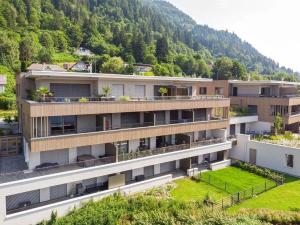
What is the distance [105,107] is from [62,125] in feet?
12.6

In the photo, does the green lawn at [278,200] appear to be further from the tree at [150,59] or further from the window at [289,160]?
the tree at [150,59]

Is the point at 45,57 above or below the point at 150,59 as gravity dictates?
below

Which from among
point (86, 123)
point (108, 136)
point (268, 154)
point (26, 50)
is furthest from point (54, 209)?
point (26, 50)

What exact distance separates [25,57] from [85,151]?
239 feet

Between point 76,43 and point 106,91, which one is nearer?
point 106,91

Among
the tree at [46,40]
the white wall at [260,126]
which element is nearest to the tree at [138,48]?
the tree at [46,40]

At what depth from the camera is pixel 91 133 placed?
72.7 ft

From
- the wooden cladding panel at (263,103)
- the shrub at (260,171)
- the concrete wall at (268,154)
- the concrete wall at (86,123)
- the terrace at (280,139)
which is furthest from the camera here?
the wooden cladding panel at (263,103)

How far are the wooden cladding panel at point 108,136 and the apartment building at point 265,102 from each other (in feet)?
39.7

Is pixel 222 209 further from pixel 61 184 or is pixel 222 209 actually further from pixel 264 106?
pixel 264 106

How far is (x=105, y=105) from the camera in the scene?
2269 centimetres

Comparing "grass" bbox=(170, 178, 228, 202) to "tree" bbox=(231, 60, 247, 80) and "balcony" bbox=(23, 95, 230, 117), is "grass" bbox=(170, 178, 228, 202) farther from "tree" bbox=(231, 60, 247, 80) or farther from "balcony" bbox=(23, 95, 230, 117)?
"tree" bbox=(231, 60, 247, 80)

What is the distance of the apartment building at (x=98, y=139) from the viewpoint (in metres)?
19.7

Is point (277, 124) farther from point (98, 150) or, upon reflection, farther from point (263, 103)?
point (98, 150)
